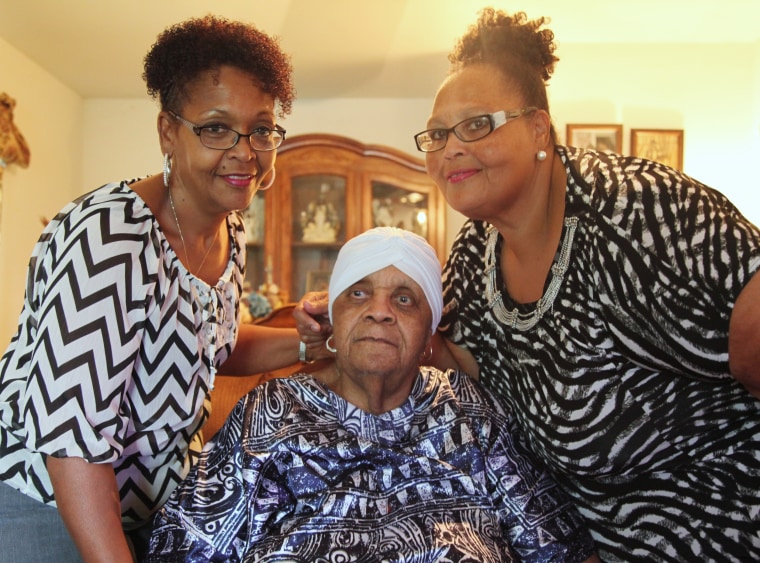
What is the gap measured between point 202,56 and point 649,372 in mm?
1112

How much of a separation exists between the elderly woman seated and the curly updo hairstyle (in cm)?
43

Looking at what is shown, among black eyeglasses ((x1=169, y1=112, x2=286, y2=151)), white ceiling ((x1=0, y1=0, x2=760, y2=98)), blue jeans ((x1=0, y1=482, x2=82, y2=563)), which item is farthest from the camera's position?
white ceiling ((x1=0, y1=0, x2=760, y2=98))

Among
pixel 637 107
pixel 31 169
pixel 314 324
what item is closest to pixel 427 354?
pixel 314 324


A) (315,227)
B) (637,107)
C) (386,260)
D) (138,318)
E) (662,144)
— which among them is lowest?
(138,318)

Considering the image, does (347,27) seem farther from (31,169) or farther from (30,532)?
(30,532)

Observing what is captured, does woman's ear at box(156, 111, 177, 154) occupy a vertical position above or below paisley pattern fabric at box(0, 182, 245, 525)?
above

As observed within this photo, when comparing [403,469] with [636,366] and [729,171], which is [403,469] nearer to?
[636,366]

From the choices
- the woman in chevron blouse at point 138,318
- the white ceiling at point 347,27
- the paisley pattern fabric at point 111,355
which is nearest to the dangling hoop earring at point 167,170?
the woman in chevron blouse at point 138,318

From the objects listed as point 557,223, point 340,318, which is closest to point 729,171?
point 557,223

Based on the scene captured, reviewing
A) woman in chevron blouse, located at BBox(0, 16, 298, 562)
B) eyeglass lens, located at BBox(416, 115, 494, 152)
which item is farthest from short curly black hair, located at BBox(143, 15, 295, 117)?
eyeglass lens, located at BBox(416, 115, 494, 152)

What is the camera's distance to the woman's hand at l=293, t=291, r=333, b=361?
1653 millimetres

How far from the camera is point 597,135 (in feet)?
14.4

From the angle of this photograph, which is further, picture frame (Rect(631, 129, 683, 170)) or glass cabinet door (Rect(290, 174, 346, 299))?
glass cabinet door (Rect(290, 174, 346, 299))

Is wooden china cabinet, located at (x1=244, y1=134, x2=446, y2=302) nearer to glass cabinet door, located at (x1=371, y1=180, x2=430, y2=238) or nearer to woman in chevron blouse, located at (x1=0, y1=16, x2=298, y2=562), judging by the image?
glass cabinet door, located at (x1=371, y1=180, x2=430, y2=238)
